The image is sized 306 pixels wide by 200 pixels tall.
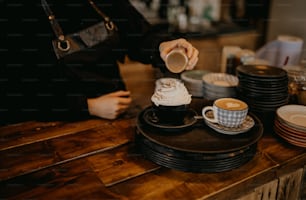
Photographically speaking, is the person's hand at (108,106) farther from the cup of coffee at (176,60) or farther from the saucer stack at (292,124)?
the saucer stack at (292,124)

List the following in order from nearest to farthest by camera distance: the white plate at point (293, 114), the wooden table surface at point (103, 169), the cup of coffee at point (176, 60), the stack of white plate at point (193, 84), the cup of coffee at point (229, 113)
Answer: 1. the wooden table surface at point (103, 169)
2. the cup of coffee at point (229, 113)
3. the white plate at point (293, 114)
4. the cup of coffee at point (176, 60)
5. the stack of white plate at point (193, 84)

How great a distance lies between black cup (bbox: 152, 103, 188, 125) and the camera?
1177 mm

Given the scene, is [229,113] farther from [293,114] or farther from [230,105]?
[293,114]

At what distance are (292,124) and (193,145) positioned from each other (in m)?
0.40

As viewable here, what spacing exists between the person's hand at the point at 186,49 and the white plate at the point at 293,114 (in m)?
0.39

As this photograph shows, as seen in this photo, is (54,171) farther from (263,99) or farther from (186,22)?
(186,22)

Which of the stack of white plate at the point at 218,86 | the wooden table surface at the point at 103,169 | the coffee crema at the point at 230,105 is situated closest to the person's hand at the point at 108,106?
the wooden table surface at the point at 103,169

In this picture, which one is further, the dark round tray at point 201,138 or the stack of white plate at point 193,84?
the stack of white plate at point 193,84

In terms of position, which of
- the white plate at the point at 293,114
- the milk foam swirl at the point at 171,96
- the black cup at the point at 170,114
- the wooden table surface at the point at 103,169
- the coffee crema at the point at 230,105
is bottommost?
the wooden table surface at the point at 103,169

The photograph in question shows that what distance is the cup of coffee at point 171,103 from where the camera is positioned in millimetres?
Result: 1175

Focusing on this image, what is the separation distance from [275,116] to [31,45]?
3.59 ft

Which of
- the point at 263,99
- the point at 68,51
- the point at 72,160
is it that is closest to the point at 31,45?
the point at 68,51

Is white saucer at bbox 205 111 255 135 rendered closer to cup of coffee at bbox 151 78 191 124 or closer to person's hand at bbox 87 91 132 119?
cup of coffee at bbox 151 78 191 124

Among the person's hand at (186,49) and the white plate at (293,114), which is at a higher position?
the person's hand at (186,49)
